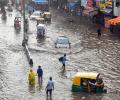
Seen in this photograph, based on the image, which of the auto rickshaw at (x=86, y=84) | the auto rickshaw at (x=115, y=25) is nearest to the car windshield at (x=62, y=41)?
the auto rickshaw at (x=115, y=25)

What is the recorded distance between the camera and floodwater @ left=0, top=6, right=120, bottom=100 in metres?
27.3

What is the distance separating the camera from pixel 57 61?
3675 cm

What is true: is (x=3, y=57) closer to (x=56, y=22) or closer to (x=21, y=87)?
(x=21, y=87)

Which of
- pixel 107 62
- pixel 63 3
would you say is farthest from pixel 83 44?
pixel 63 3

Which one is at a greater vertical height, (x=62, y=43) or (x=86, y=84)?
(x=62, y=43)

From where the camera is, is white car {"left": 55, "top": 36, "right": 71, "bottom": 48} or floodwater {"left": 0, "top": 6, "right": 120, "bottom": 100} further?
white car {"left": 55, "top": 36, "right": 71, "bottom": 48}

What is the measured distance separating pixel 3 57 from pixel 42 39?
11035mm

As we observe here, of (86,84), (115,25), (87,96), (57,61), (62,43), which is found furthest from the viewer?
(115,25)

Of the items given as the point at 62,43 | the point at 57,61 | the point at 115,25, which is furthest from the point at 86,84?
the point at 115,25

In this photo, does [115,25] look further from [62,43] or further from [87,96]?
[87,96]

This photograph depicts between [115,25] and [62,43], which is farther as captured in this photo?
[115,25]

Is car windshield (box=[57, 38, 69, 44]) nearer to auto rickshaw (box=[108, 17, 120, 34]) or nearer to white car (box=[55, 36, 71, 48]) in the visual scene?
white car (box=[55, 36, 71, 48])

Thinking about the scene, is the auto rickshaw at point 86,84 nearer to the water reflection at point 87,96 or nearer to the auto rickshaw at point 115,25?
the water reflection at point 87,96

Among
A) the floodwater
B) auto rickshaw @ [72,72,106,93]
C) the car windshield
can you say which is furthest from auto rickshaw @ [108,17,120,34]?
auto rickshaw @ [72,72,106,93]
